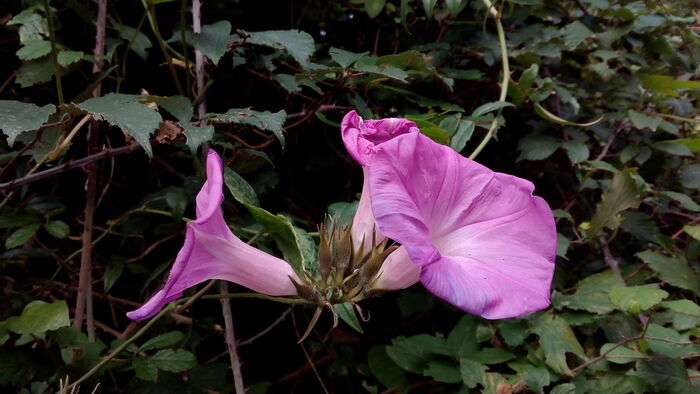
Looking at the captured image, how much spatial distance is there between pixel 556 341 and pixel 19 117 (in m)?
0.97

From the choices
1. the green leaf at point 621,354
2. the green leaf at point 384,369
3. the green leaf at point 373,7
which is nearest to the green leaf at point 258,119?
the green leaf at point 373,7

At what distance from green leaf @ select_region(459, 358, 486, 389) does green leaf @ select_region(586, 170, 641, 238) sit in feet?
1.46

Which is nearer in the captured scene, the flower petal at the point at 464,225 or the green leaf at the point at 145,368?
the flower petal at the point at 464,225

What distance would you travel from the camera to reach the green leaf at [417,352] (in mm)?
1090

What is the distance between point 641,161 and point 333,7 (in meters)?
0.88

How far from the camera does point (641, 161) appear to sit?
4.39 ft

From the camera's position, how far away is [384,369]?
1184 mm

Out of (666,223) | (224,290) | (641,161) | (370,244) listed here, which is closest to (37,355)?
(224,290)

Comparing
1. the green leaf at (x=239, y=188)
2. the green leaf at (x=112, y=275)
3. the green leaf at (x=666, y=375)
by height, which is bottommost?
the green leaf at (x=112, y=275)

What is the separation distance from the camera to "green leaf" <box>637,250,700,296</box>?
1.11m

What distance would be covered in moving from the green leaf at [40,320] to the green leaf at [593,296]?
93 centimetres

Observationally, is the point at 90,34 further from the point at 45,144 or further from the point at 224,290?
the point at 224,290

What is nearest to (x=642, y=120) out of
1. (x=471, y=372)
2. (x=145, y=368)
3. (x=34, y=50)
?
(x=471, y=372)

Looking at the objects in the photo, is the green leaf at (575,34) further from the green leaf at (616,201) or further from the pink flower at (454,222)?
the pink flower at (454,222)
